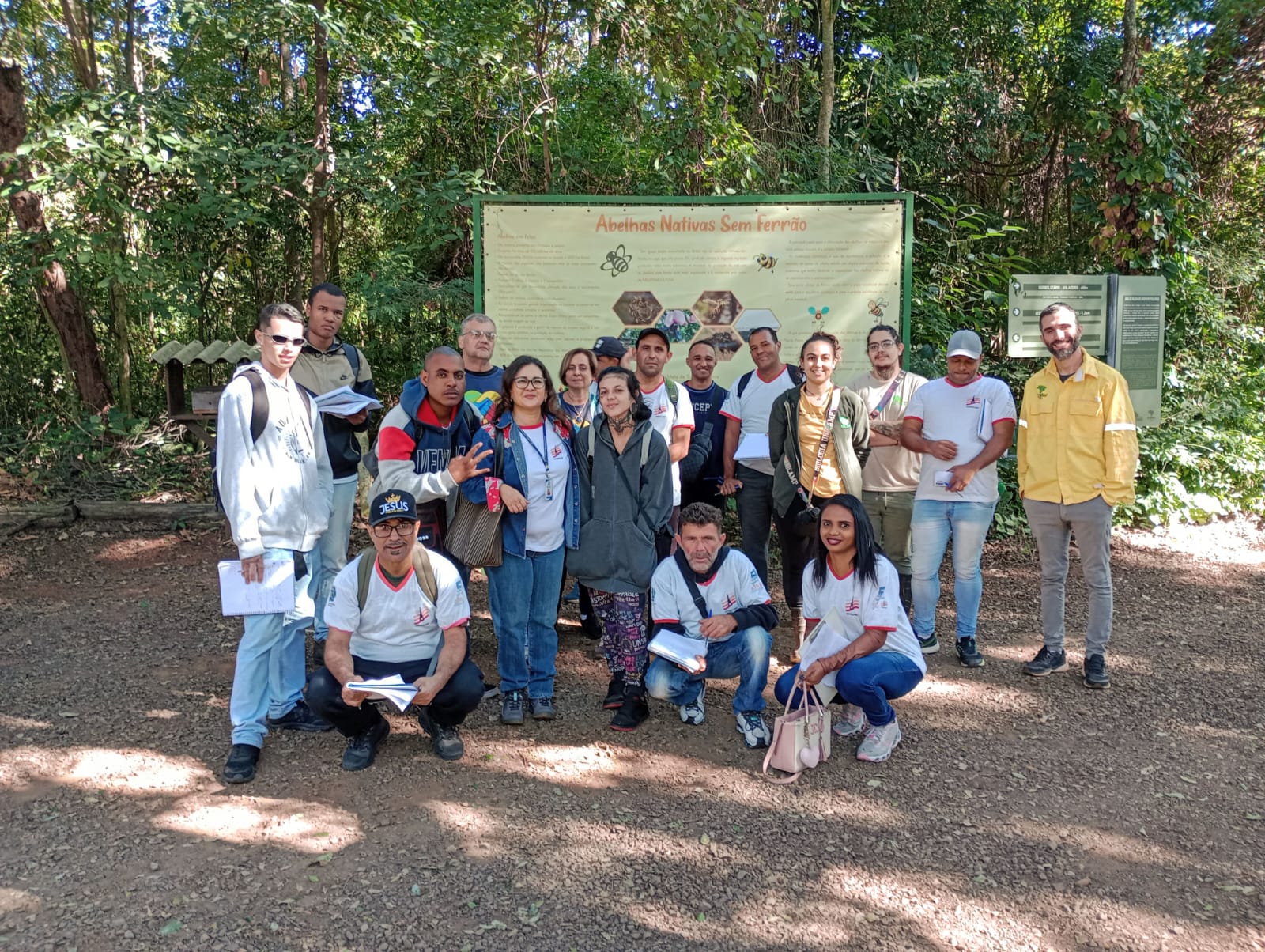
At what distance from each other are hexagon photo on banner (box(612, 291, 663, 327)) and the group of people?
128 cm

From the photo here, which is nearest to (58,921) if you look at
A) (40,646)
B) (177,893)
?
(177,893)

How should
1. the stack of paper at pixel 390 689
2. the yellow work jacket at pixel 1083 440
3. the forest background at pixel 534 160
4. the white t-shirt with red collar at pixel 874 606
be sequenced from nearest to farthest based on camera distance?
the stack of paper at pixel 390 689
the white t-shirt with red collar at pixel 874 606
the yellow work jacket at pixel 1083 440
the forest background at pixel 534 160

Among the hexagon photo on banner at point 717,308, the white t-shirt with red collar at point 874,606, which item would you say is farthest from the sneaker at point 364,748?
the hexagon photo on banner at point 717,308

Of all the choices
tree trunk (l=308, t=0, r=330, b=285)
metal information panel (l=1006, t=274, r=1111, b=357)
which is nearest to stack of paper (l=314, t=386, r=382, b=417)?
tree trunk (l=308, t=0, r=330, b=285)

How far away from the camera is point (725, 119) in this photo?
7746 mm

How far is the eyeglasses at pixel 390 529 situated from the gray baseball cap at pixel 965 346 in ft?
9.64

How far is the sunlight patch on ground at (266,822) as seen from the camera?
10.9 feet

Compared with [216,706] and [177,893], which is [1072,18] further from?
[177,893]

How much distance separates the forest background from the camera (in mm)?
7531

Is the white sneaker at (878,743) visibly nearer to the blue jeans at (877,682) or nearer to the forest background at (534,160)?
the blue jeans at (877,682)

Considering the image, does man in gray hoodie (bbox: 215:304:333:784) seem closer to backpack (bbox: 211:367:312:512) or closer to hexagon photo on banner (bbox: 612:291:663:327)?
backpack (bbox: 211:367:312:512)

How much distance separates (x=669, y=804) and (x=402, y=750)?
1.21m

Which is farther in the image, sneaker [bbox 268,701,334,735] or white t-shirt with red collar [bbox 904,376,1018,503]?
white t-shirt with red collar [bbox 904,376,1018,503]

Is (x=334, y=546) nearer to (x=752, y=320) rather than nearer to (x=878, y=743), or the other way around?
(x=878, y=743)
